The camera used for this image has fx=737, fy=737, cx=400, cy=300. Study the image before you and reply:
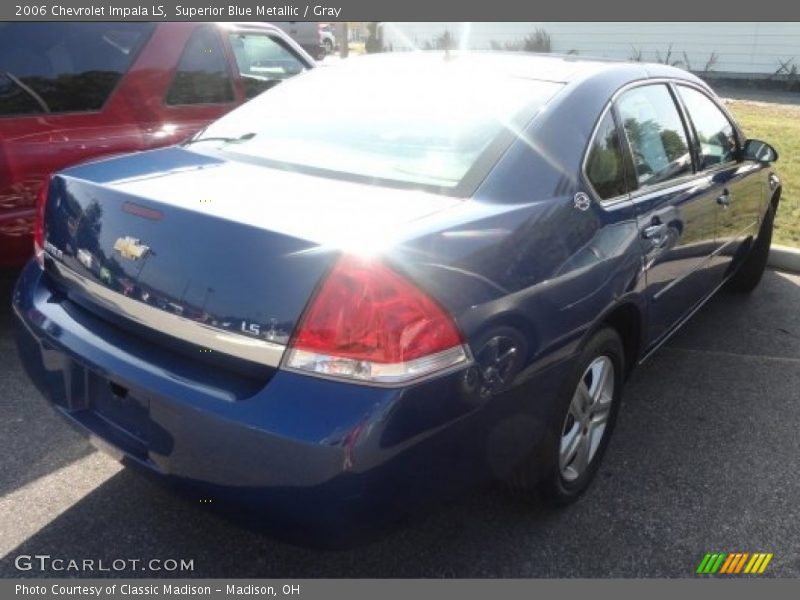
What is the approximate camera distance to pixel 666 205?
3029mm

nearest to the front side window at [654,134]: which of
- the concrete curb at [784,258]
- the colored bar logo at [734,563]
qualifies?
the colored bar logo at [734,563]

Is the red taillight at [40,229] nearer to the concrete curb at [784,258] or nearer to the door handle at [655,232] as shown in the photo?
the door handle at [655,232]

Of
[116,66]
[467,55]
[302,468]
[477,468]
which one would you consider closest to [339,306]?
[302,468]

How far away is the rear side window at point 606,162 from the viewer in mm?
2604

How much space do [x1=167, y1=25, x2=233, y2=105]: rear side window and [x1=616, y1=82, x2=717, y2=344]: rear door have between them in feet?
9.43

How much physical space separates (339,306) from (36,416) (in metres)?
2.04

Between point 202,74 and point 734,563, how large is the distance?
13.5 feet

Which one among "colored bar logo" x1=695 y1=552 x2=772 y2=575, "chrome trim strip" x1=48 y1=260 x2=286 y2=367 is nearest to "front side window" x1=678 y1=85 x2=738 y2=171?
"colored bar logo" x1=695 y1=552 x2=772 y2=575

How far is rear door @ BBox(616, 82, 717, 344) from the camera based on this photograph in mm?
2912

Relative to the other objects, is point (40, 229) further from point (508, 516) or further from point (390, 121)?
point (508, 516)

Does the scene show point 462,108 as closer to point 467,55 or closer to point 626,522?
point 467,55

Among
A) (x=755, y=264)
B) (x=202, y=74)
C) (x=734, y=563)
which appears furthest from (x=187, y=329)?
(x=755, y=264)

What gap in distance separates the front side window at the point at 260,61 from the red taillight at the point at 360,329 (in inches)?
145

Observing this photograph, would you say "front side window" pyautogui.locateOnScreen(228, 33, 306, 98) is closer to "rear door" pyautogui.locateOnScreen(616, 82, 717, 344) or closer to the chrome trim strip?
"rear door" pyautogui.locateOnScreen(616, 82, 717, 344)
